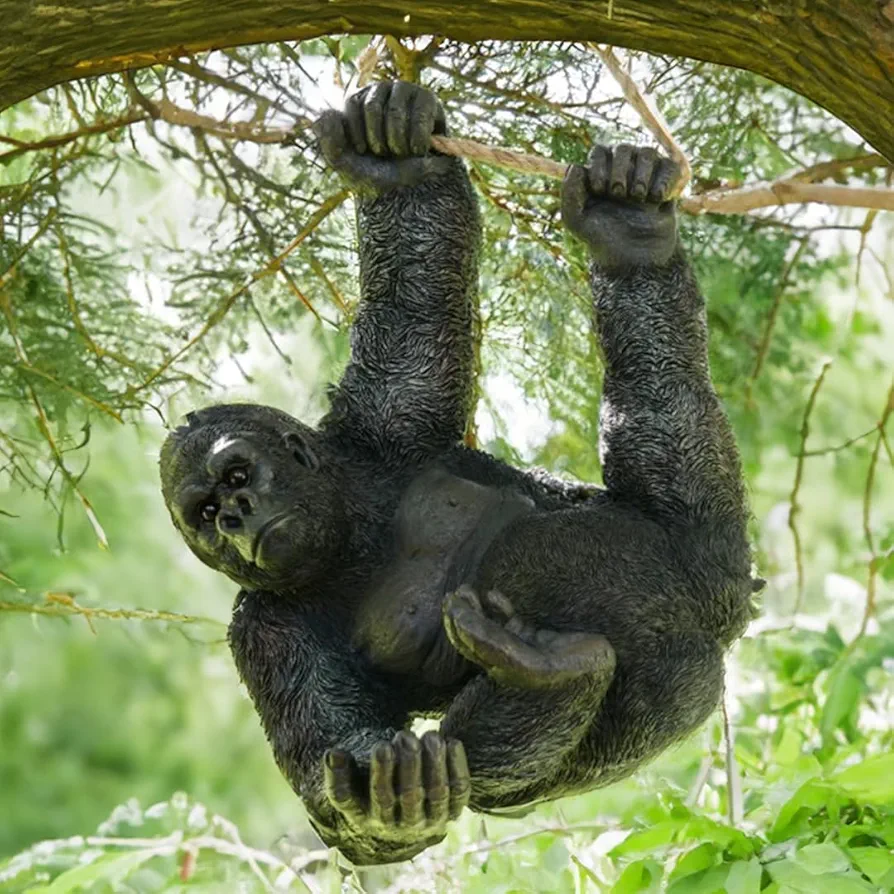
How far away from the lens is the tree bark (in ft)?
5.32

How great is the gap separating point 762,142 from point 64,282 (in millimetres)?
1286

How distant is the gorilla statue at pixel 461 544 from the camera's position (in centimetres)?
149

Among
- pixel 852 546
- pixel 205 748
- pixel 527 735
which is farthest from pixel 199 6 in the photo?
pixel 205 748

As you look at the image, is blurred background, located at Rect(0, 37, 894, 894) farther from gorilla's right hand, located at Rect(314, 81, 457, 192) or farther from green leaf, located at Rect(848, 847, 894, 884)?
gorilla's right hand, located at Rect(314, 81, 457, 192)

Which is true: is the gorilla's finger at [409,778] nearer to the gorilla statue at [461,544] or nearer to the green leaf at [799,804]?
the gorilla statue at [461,544]

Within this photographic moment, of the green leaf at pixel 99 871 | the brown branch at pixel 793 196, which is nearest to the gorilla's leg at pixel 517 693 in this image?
the brown branch at pixel 793 196

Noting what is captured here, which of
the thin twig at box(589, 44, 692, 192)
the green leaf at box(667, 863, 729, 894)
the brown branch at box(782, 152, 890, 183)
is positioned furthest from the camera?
the brown branch at box(782, 152, 890, 183)

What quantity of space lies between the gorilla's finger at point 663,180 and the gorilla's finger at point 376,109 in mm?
339

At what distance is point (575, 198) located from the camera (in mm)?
1713

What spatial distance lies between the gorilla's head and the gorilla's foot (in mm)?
215

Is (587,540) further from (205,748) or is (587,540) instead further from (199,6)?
(205,748)

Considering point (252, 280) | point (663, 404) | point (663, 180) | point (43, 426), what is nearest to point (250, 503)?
point (663, 404)

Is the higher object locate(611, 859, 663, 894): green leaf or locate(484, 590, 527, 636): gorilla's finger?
locate(484, 590, 527, 636): gorilla's finger

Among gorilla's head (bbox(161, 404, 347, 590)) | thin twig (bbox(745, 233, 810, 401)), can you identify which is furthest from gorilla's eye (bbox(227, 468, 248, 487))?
thin twig (bbox(745, 233, 810, 401))
